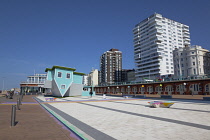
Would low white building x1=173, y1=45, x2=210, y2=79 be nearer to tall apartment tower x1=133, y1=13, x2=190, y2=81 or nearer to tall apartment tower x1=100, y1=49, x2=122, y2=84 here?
tall apartment tower x1=133, y1=13, x2=190, y2=81

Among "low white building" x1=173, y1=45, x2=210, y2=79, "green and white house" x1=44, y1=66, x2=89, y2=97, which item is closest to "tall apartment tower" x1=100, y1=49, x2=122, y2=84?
"low white building" x1=173, y1=45, x2=210, y2=79

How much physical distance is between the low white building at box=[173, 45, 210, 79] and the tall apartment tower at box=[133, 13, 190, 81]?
1353 centimetres

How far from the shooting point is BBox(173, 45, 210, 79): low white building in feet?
207

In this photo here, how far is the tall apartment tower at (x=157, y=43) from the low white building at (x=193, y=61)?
13.5 metres

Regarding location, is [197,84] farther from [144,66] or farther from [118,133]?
[144,66]

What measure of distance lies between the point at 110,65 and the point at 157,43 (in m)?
43.3

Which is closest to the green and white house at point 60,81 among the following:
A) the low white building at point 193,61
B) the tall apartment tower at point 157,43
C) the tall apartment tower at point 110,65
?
the low white building at point 193,61

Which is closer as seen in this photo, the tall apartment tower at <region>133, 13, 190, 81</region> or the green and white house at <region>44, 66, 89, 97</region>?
the green and white house at <region>44, 66, 89, 97</region>

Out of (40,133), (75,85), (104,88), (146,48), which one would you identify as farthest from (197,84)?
(146,48)

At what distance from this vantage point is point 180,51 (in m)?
69.0

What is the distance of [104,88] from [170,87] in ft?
134

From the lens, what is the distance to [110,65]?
11812cm

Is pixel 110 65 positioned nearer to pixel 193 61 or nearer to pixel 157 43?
pixel 157 43

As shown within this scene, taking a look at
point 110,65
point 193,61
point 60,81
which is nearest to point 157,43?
point 193,61
